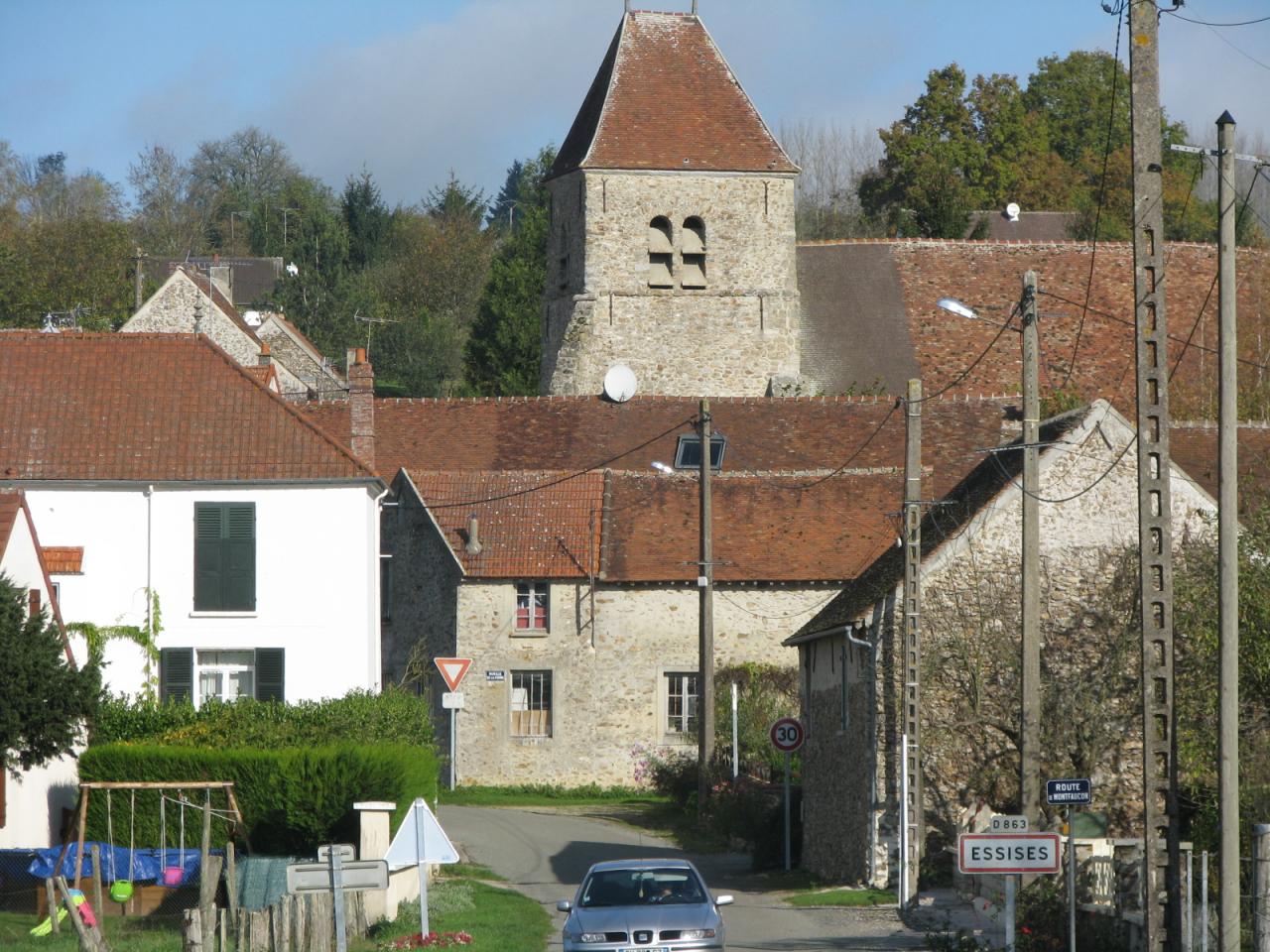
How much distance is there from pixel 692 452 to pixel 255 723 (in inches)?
803

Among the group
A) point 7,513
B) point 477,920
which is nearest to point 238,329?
point 7,513

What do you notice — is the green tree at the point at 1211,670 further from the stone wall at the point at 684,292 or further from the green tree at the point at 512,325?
the green tree at the point at 512,325

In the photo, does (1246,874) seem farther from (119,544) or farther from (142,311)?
(142,311)

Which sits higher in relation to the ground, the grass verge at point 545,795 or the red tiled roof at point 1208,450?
the red tiled roof at point 1208,450

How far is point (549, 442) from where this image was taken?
4409cm

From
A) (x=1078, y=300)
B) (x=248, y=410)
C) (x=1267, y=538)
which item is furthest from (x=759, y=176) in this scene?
(x=1267, y=538)

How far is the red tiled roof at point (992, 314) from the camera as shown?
50.7m

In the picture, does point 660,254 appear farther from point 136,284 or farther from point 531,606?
point 136,284

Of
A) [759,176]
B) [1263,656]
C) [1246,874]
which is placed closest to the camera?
[1246,874]

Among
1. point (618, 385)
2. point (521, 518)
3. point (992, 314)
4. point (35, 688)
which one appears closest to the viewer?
point (35, 688)

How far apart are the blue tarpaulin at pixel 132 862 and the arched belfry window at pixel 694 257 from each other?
30476mm

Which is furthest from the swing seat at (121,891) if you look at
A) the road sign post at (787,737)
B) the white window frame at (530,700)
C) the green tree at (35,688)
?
the white window frame at (530,700)

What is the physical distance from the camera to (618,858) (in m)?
28.3

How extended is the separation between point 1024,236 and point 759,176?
62.4 ft
